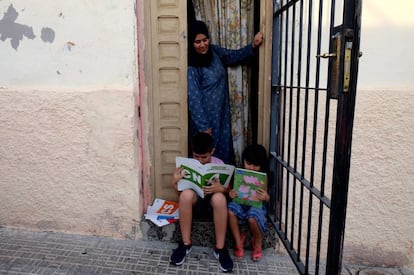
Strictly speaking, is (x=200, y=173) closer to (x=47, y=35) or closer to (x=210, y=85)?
(x=210, y=85)

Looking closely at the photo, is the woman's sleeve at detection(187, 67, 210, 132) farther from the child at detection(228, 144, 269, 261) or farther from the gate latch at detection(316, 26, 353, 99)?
the gate latch at detection(316, 26, 353, 99)

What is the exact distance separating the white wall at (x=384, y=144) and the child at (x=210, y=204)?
0.96 meters

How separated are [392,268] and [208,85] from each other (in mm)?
2072

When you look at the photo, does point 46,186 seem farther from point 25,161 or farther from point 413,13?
point 413,13

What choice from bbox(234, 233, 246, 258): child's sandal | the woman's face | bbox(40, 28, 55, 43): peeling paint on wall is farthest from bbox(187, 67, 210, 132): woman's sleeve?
bbox(40, 28, 55, 43): peeling paint on wall

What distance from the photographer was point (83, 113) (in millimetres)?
2717

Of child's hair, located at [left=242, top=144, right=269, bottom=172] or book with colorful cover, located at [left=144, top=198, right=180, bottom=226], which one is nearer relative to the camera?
child's hair, located at [left=242, top=144, right=269, bottom=172]

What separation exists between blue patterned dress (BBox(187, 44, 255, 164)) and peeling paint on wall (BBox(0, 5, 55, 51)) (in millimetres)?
1189

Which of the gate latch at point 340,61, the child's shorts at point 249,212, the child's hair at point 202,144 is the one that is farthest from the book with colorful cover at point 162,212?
the gate latch at point 340,61

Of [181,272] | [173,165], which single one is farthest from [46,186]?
[181,272]

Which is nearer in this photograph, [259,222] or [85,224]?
[259,222]

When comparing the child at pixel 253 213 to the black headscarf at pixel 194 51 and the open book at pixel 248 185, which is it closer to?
the open book at pixel 248 185

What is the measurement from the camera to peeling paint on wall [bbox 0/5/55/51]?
2.69m

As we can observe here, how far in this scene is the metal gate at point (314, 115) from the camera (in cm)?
139
